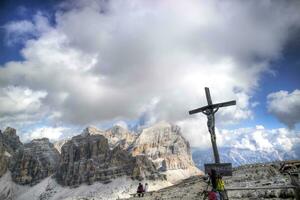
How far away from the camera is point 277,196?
21734 millimetres

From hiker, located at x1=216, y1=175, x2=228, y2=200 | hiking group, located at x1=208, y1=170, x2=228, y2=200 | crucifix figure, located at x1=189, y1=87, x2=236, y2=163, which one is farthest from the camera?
crucifix figure, located at x1=189, y1=87, x2=236, y2=163

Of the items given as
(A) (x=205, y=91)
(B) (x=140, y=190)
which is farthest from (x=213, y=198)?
(B) (x=140, y=190)

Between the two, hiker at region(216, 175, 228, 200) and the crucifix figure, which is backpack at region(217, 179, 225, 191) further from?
the crucifix figure

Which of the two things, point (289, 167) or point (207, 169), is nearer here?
point (207, 169)

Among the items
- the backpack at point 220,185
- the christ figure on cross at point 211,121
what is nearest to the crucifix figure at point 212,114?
the christ figure on cross at point 211,121

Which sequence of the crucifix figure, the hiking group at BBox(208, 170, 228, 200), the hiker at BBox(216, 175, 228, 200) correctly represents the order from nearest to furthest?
the hiking group at BBox(208, 170, 228, 200)
the hiker at BBox(216, 175, 228, 200)
the crucifix figure

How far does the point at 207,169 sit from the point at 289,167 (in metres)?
19.2

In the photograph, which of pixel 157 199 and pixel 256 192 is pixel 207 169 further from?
pixel 157 199

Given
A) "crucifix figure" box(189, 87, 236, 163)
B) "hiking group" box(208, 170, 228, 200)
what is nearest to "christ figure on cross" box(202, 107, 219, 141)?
"crucifix figure" box(189, 87, 236, 163)

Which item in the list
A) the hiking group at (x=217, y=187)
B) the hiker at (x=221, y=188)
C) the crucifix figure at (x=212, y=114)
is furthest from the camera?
the crucifix figure at (x=212, y=114)

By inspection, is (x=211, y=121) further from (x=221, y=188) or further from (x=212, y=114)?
(x=221, y=188)

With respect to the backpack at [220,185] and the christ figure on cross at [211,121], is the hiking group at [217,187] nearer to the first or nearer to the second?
the backpack at [220,185]

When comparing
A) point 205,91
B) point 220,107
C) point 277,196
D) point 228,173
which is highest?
point 205,91

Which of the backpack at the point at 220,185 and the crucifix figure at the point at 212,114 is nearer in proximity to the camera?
the backpack at the point at 220,185
